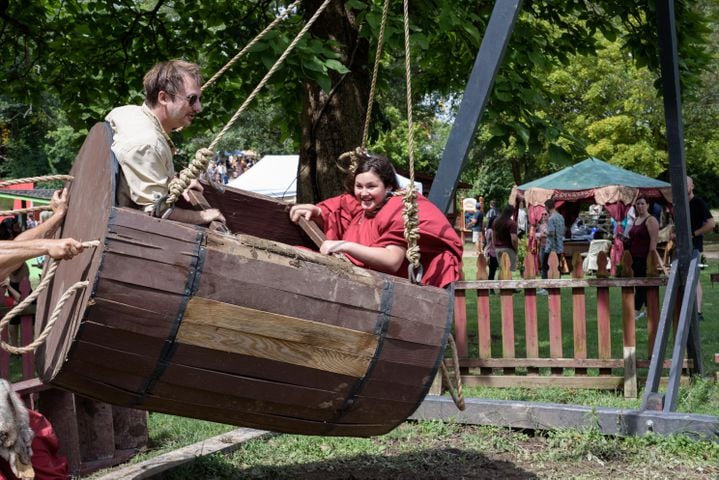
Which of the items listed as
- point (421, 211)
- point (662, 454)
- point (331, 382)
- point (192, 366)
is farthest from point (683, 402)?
point (192, 366)

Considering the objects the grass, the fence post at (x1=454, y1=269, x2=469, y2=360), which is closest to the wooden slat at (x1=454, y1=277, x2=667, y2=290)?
the fence post at (x1=454, y1=269, x2=469, y2=360)

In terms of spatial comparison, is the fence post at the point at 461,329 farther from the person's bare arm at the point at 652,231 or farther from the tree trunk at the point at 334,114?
the person's bare arm at the point at 652,231

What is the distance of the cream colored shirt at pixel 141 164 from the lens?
9.38 feet

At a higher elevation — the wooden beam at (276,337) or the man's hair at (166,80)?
the man's hair at (166,80)

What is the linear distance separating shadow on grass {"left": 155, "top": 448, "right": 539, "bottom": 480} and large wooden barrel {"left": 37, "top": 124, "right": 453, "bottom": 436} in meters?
1.44

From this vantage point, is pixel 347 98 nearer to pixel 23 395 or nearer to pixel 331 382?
pixel 23 395

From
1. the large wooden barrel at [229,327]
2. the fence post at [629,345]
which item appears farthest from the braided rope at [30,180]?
the fence post at [629,345]

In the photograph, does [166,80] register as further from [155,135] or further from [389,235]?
[389,235]

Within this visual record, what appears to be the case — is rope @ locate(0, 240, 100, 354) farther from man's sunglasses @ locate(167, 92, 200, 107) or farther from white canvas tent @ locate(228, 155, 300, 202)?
white canvas tent @ locate(228, 155, 300, 202)

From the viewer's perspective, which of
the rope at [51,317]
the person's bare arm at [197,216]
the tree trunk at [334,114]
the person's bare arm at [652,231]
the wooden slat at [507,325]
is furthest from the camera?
the person's bare arm at [652,231]

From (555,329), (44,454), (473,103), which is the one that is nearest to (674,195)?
(555,329)

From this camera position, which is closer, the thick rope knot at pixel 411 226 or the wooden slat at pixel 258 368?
the wooden slat at pixel 258 368

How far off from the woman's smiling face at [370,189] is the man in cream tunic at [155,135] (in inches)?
34.0

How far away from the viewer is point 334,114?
25.2 ft
